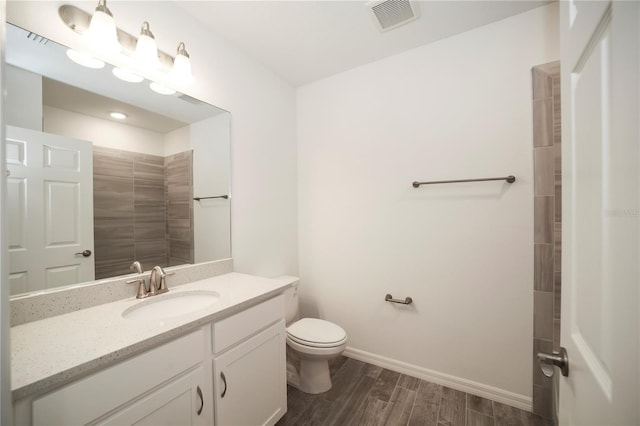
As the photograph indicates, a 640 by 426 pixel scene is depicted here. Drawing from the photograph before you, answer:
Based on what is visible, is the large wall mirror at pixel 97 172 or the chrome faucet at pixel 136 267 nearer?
the large wall mirror at pixel 97 172

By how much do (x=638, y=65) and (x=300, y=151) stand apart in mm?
2139

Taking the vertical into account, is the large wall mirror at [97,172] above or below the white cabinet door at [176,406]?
above

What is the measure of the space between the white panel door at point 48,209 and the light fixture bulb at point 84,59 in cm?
35

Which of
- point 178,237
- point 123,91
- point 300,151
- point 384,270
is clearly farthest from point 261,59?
point 384,270

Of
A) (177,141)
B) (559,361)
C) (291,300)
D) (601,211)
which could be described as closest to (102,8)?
(177,141)

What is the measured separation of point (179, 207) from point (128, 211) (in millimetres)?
257

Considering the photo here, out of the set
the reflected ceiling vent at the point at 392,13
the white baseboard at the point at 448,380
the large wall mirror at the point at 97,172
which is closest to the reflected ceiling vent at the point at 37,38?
the large wall mirror at the point at 97,172

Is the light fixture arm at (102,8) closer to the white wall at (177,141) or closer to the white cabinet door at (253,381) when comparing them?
the white wall at (177,141)

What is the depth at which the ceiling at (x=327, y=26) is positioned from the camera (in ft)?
4.74

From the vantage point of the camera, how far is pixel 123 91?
1.24 meters

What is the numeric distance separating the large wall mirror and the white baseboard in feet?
4.71

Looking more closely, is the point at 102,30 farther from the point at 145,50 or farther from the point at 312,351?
the point at 312,351

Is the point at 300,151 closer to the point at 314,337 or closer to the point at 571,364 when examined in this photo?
the point at 314,337

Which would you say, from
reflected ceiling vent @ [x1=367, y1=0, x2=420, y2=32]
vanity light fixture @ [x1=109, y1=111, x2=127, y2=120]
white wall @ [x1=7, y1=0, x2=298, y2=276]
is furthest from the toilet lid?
reflected ceiling vent @ [x1=367, y1=0, x2=420, y2=32]
